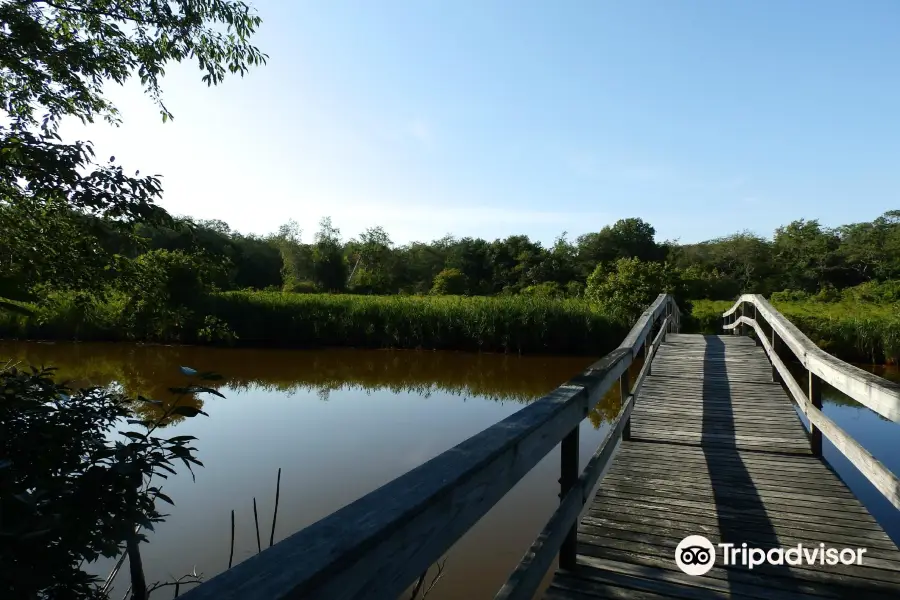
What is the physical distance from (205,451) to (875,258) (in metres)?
35.4

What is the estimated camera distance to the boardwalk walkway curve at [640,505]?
2.33 ft

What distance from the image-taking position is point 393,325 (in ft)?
60.4

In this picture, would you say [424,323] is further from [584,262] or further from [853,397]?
[584,262]

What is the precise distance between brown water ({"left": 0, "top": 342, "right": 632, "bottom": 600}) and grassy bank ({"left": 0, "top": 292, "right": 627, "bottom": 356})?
795 mm

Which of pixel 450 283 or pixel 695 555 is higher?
pixel 450 283

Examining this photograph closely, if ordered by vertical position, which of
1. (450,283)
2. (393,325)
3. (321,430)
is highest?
(450,283)

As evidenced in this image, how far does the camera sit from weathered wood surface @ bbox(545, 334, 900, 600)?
208 cm

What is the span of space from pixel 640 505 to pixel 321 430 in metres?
6.30

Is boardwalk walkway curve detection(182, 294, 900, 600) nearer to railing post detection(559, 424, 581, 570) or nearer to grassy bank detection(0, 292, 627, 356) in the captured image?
railing post detection(559, 424, 581, 570)

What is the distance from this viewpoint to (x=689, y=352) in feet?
25.2

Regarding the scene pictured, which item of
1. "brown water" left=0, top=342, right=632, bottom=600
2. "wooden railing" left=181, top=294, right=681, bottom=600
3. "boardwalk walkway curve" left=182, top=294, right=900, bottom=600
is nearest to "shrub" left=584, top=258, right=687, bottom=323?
"brown water" left=0, top=342, right=632, bottom=600

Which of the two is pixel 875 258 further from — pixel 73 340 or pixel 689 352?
pixel 73 340

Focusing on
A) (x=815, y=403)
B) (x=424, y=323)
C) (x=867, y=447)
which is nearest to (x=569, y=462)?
(x=815, y=403)

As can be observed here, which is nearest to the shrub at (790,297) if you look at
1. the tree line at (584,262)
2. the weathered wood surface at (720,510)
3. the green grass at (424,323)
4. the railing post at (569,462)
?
the tree line at (584,262)
